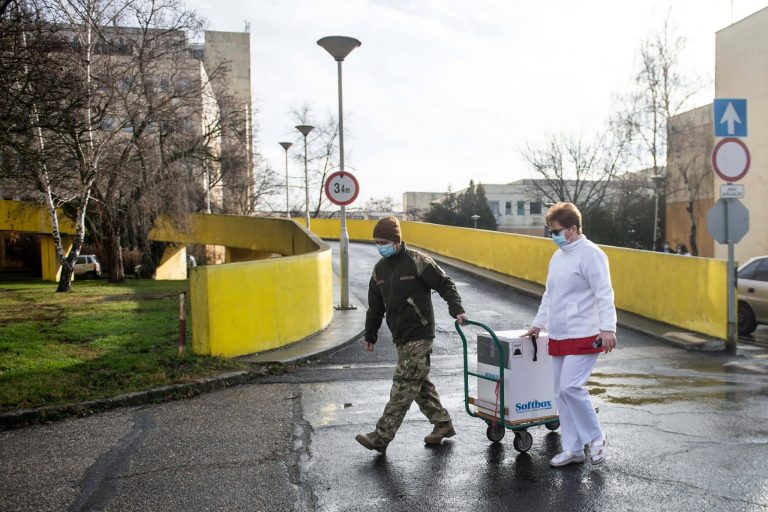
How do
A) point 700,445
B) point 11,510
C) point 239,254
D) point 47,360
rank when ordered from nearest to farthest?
point 11,510
point 700,445
point 47,360
point 239,254

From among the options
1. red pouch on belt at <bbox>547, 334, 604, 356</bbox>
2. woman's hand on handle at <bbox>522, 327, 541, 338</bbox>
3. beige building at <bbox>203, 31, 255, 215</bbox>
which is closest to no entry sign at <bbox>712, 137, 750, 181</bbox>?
woman's hand on handle at <bbox>522, 327, 541, 338</bbox>

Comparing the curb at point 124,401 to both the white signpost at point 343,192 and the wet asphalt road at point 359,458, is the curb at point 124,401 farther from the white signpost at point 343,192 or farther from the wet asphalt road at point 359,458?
the white signpost at point 343,192

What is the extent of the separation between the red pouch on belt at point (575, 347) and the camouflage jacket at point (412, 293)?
72 centimetres

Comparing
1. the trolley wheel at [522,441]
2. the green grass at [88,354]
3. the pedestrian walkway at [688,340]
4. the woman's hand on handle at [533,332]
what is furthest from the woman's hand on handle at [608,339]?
the pedestrian walkway at [688,340]

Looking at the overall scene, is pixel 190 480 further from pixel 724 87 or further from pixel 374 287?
pixel 724 87

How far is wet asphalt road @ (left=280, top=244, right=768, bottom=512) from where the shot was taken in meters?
4.36

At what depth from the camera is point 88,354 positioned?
9141 millimetres

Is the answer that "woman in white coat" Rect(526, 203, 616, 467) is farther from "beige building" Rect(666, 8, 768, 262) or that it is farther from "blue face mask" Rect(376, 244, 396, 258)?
"beige building" Rect(666, 8, 768, 262)

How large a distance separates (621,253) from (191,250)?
29.5 m

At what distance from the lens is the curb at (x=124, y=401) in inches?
253

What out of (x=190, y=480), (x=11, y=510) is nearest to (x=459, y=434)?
(x=190, y=480)

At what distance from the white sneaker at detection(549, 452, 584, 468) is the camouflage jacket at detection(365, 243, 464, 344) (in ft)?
3.92

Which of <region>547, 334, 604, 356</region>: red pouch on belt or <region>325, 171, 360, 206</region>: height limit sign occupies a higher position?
<region>325, 171, 360, 206</region>: height limit sign

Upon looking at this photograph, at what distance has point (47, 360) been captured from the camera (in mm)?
8648
